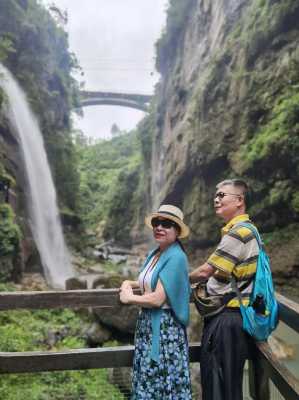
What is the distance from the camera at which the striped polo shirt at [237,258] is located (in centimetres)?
202

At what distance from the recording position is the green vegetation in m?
4.45

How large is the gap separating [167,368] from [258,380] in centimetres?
69

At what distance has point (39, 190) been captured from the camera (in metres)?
17.6

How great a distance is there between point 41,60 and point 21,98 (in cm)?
433

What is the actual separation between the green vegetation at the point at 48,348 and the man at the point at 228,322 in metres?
2.42

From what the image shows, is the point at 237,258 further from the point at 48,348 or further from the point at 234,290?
the point at 48,348

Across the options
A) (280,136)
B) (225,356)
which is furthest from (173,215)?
(280,136)

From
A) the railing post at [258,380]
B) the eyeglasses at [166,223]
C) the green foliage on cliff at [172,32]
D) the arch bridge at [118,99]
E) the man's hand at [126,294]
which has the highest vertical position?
the arch bridge at [118,99]

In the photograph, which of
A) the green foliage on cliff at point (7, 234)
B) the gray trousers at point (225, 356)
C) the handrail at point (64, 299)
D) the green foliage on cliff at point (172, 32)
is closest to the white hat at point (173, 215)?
the gray trousers at point (225, 356)

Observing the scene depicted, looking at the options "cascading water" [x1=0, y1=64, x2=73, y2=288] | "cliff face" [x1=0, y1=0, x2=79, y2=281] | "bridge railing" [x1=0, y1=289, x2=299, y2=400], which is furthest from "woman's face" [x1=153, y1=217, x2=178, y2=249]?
"cascading water" [x1=0, y1=64, x2=73, y2=288]

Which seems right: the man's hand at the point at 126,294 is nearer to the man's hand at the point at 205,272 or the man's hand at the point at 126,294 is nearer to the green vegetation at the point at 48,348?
the man's hand at the point at 205,272

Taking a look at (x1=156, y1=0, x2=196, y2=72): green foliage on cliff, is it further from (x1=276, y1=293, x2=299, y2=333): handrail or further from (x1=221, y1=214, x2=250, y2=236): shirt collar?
(x1=276, y1=293, x2=299, y2=333): handrail

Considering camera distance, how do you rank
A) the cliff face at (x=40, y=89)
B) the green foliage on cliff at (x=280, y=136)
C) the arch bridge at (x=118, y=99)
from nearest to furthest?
the green foliage on cliff at (x=280, y=136) → the cliff face at (x=40, y=89) → the arch bridge at (x=118, y=99)

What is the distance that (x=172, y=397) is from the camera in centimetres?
206
